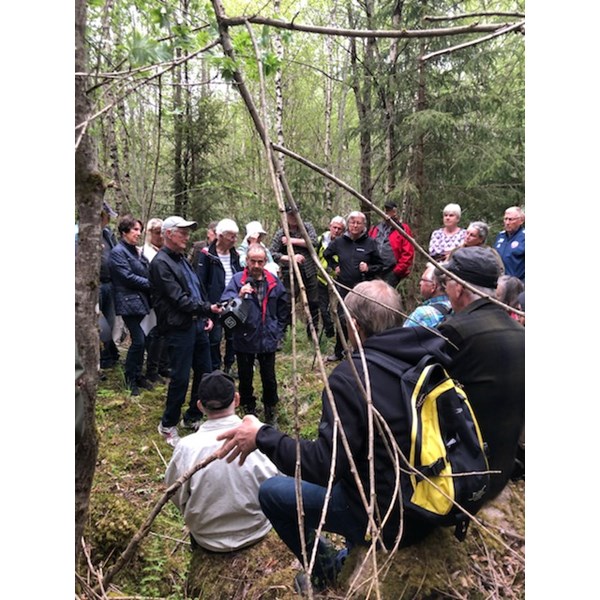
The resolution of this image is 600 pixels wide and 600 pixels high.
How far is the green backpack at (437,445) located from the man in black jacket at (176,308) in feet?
9.46

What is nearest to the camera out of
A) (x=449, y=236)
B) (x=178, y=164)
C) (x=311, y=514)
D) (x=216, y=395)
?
(x=311, y=514)

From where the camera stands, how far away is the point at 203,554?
2.89 metres

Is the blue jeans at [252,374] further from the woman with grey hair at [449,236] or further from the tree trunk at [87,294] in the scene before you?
the tree trunk at [87,294]

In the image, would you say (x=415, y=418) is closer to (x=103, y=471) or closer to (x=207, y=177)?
(x=103, y=471)

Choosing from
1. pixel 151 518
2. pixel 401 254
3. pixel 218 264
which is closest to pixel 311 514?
pixel 151 518

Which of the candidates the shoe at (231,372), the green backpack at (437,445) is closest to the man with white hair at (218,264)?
the shoe at (231,372)

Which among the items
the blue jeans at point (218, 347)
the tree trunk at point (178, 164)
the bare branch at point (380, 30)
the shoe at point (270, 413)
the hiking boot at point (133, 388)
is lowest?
the shoe at point (270, 413)

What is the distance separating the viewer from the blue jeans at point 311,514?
219 cm

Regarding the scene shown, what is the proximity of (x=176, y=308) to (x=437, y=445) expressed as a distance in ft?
10.5

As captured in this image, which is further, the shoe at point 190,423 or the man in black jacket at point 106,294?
the man in black jacket at point 106,294

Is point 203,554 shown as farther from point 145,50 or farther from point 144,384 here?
point 144,384

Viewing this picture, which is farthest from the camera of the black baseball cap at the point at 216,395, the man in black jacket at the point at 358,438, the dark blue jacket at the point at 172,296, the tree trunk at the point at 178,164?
the tree trunk at the point at 178,164

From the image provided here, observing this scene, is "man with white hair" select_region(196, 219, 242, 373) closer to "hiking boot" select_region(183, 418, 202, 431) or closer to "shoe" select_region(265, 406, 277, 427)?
"hiking boot" select_region(183, 418, 202, 431)

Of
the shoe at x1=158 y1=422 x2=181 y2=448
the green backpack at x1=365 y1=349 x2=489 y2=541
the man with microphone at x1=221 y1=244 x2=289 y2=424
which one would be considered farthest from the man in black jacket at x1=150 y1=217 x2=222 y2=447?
the green backpack at x1=365 y1=349 x2=489 y2=541
